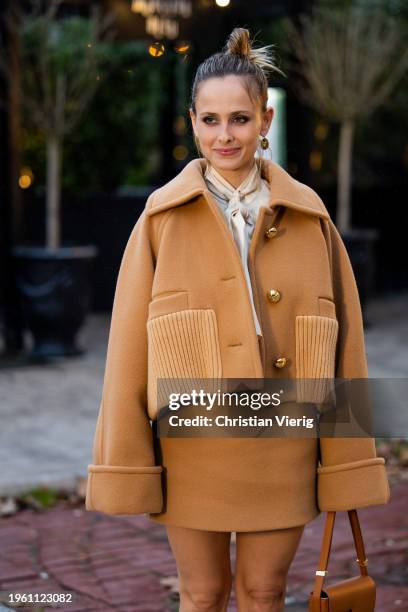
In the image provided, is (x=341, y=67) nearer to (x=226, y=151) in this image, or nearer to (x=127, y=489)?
(x=226, y=151)

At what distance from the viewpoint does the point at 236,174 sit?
110 inches

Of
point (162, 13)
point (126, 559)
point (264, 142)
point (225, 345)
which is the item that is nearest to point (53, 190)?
point (162, 13)

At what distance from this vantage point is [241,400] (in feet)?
8.87

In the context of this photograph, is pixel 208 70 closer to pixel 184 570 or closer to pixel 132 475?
pixel 132 475

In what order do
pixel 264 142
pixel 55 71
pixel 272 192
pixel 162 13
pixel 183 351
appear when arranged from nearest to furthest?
pixel 183 351 → pixel 272 192 → pixel 264 142 → pixel 162 13 → pixel 55 71

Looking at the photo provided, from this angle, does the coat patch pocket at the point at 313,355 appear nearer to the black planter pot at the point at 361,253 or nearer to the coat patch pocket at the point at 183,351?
the coat patch pocket at the point at 183,351

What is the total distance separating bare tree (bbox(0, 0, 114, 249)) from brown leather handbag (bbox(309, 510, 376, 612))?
6544 millimetres

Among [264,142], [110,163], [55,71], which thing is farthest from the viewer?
[110,163]

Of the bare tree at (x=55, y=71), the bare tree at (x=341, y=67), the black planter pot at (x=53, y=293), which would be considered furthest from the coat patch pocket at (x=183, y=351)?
the bare tree at (x=341, y=67)

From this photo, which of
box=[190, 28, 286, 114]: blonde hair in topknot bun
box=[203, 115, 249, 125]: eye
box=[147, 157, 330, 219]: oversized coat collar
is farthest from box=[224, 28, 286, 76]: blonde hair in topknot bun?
box=[147, 157, 330, 219]: oversized coat collar

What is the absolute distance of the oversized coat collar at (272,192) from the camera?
272 cm

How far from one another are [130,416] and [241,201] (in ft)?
1.99

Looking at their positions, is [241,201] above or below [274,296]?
above

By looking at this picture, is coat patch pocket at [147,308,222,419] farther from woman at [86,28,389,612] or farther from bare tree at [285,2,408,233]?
bare tree at [285,2,408,233]
